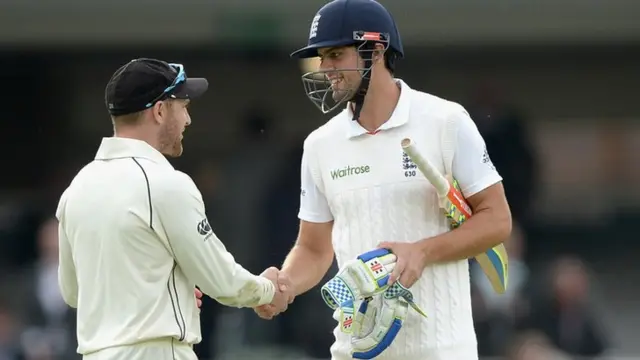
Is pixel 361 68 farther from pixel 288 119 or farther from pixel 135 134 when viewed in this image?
pixel 288 119

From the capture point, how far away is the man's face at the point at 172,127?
381 cm

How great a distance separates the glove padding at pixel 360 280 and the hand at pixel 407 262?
22 mm

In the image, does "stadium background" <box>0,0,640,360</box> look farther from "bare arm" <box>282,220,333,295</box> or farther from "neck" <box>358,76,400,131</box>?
"neck" <box>358,76,400,131</box>

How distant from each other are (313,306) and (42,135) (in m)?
2.74

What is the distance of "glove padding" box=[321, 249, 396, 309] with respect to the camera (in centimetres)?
368

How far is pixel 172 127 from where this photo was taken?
3834mm

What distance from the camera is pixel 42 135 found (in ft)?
33.0

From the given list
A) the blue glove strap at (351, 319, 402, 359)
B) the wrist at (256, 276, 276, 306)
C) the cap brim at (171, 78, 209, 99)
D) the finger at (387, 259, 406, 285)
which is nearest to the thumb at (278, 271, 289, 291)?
the wrist at (256, 276, 276, 306)

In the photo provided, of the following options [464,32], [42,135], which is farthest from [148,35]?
[464,32]

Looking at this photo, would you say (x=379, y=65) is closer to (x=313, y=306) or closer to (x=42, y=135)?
(x=313, y=306)

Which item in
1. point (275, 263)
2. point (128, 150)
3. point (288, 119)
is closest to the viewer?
point (128, 150)

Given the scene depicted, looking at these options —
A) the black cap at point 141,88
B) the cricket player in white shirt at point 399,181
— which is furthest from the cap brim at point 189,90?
the cricket player in white shirt at point 399,181

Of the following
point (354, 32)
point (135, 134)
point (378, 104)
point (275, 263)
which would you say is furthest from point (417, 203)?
point (275, 263)

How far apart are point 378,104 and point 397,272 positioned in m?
0.59
